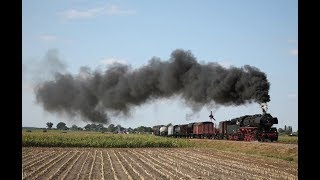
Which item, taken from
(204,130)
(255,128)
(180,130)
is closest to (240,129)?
(255,128)

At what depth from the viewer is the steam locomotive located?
1544 inches

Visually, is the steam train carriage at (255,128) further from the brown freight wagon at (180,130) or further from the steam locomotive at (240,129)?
the brown freight wagon at (180,130)

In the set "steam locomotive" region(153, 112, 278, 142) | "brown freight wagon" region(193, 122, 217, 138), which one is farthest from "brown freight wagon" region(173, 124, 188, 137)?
"brown freight wagon" region(193, 122, 217, 138)

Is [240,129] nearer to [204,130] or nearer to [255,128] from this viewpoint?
[255,128]

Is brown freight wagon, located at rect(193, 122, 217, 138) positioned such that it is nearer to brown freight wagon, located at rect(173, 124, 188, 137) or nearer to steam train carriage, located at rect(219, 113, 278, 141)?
brown freight wagon, located at rect(173, 124, 188, 137)

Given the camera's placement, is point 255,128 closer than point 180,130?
Yes

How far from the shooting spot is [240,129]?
44562mm

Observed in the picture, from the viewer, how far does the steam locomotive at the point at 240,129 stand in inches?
1544

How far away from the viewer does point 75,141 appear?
175 ft

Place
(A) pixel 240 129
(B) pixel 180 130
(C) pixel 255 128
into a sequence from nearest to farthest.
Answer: (C) pixel 255 128 → (A) pixel 240 129 → (B) pixel 180 130
